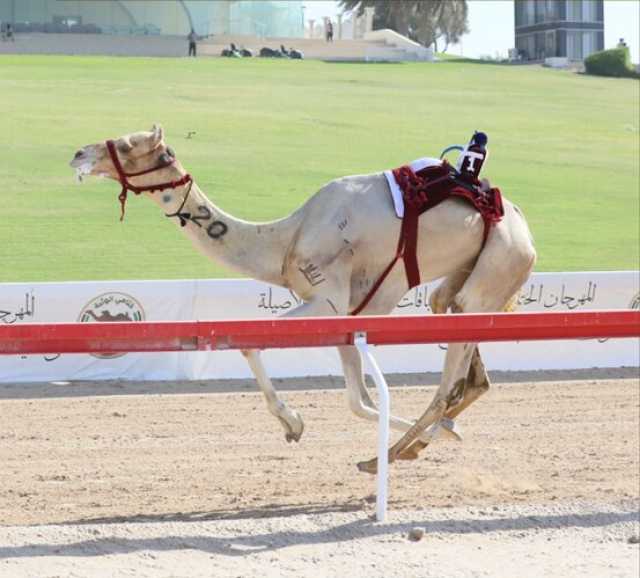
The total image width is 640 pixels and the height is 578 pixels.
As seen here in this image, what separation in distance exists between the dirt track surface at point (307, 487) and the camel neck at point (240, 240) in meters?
1.54

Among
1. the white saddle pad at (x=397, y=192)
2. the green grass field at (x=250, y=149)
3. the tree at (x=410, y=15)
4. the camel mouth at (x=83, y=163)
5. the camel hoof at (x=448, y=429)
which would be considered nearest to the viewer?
the camel mouth at (x=83, y=163)

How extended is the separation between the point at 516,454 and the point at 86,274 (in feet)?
25.0

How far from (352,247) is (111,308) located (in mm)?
5500

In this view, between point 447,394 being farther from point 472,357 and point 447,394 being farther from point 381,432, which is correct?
point 381,432

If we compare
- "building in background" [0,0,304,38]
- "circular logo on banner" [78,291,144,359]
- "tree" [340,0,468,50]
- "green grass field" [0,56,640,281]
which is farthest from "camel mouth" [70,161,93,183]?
"tree" [340,0,468,50]

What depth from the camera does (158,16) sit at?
31625 millimetres

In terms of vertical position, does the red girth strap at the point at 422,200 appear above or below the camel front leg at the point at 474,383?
above

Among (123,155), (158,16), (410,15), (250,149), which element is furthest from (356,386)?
(410,15)

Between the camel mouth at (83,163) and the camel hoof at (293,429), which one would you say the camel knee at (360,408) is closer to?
the camel hoof at (293,429)

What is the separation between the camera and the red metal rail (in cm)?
784

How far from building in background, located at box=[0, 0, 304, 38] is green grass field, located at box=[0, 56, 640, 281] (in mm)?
755

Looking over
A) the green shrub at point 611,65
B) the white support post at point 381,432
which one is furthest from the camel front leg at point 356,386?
the green shrub at point 611,65

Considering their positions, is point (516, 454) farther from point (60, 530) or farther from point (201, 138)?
point (201, 138)

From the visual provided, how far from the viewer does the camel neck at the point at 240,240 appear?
32.0 feet
